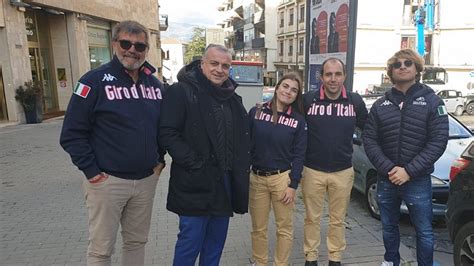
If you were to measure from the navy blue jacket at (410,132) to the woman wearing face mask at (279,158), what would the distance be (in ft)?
2.06

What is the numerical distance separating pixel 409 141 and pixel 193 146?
1.71 m

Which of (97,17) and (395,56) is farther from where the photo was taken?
(97,17)

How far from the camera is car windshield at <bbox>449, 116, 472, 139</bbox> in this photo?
5.23 meters

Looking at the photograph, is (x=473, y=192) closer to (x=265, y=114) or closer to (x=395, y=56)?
(x=395, y=56)

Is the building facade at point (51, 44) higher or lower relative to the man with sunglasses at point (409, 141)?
higher

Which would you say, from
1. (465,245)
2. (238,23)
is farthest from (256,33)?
(465,245)

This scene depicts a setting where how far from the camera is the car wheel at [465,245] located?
288 centimetres

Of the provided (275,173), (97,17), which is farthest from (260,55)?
(275,173)

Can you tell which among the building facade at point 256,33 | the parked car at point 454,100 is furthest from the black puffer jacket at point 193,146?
the building facade at point 256,33

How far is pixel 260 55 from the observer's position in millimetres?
46031

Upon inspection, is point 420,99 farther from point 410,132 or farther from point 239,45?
point 239,45

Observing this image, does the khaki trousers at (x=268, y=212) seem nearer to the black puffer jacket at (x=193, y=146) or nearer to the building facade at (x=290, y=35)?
the black puffer jacket at (x=193, y=146)

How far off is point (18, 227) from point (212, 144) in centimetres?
316

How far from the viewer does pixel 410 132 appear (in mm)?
2865
